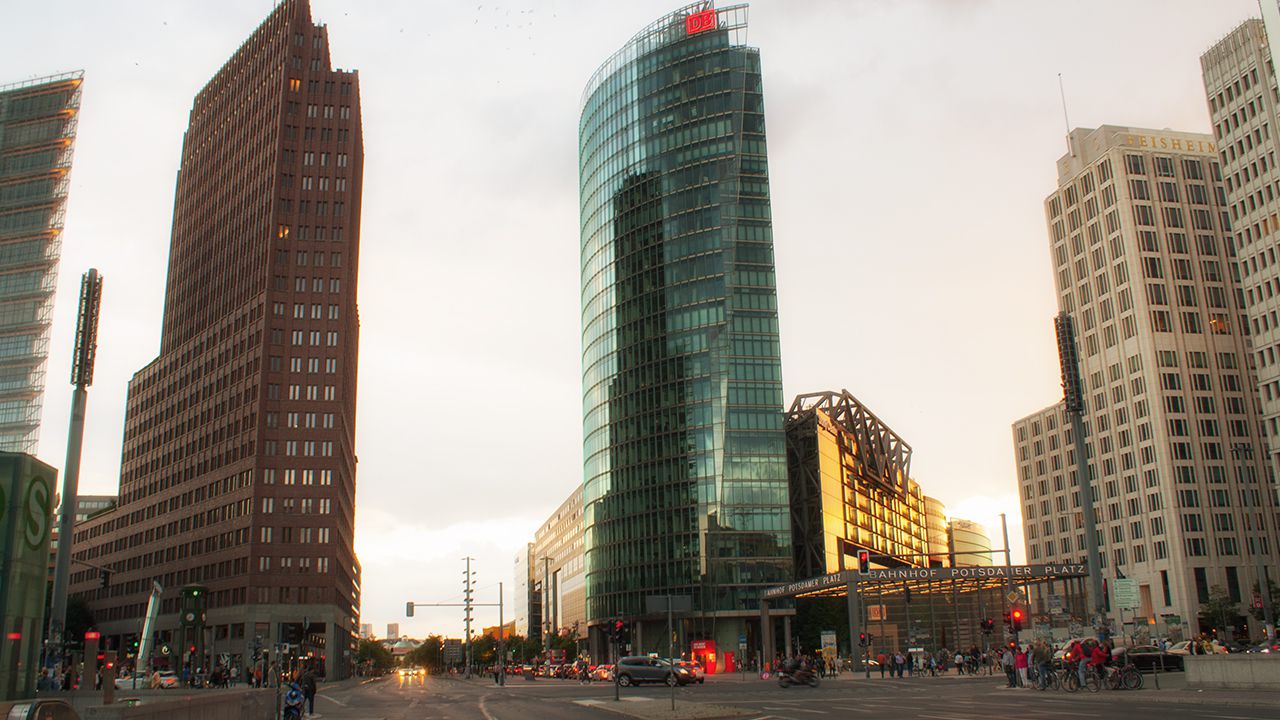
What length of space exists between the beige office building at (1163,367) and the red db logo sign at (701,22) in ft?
208

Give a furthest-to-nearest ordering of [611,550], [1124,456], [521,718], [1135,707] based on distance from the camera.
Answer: [1124,456]
[611,550]
[521,718]
[1135,707]

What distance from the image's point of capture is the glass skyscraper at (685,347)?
114 meters

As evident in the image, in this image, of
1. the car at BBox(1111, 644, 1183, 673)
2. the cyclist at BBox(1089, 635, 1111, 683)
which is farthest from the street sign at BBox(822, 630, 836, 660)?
the cyclist at BBox(1089, 635, 1111, 683)

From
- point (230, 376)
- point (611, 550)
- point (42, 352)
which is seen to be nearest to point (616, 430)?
point (611, 550)

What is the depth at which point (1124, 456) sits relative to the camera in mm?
143875

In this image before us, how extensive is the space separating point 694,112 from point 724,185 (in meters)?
11.2

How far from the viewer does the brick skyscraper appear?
11994 cm

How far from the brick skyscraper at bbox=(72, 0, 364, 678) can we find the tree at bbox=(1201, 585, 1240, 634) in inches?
4021

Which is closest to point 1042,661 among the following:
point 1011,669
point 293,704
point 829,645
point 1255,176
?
point 1011,669

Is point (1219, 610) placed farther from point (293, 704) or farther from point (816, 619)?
point (293, 704)

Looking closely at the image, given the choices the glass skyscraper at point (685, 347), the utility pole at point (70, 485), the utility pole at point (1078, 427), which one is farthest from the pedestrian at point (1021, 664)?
the glass skyscraper at point (685, 347)

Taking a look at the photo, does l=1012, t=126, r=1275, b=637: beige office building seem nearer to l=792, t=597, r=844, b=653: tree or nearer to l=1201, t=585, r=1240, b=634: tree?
l=1201, t=585, r=1240, b=634: tree

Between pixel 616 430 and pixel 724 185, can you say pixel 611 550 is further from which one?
pixel 724 185

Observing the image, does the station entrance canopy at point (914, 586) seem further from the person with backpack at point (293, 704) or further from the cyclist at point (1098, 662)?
the person with backpack at point (293, 704)
